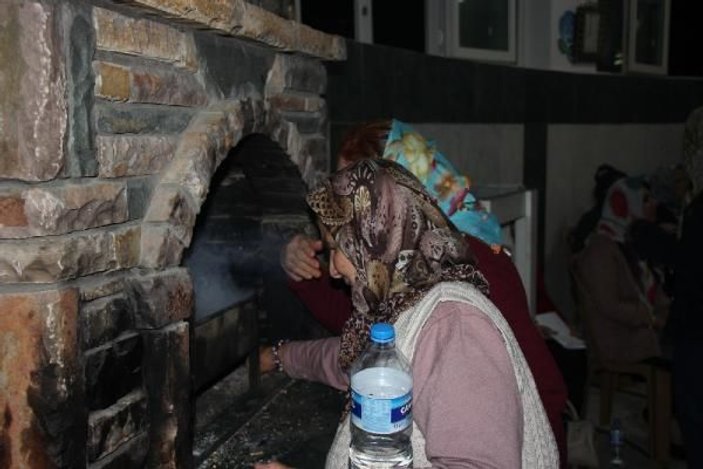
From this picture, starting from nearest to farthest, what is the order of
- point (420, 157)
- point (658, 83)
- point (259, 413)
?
point (420, 157) < point (259, 413) < point (658, 83)

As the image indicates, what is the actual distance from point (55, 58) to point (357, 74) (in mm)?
2239

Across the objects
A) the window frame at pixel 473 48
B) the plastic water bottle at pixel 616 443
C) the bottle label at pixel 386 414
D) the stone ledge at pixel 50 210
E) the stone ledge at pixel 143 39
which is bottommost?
the plastic water bottle at pixel 616 443

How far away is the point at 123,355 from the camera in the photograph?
64.5 inches

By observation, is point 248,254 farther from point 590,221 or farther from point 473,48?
point 473,48

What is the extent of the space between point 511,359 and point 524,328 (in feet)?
1.66

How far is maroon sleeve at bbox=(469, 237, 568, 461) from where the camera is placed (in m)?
1.99

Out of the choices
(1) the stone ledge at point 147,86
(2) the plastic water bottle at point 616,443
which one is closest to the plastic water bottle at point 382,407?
(1) the stone ledge at point 147,86

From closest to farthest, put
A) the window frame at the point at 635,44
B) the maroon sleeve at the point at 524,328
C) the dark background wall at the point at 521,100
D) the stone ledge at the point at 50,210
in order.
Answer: the stone ledge at the point at 50,210
the maroon sleeve at the point at 524,328
the dark background wall at the point at 521,100
the window frame at the point at 635,44

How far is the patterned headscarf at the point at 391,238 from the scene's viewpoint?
5.41 ft

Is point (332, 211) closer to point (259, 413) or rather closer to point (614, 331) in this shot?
point (259, 413)

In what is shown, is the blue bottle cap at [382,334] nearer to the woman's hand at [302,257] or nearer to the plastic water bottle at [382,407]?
the plastic water bottle at [382,407]

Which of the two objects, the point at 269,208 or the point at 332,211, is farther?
the point at 269,208

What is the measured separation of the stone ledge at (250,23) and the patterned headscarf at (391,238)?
19.8 inches

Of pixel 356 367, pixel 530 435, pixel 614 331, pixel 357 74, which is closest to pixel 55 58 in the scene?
pixel 356 367
